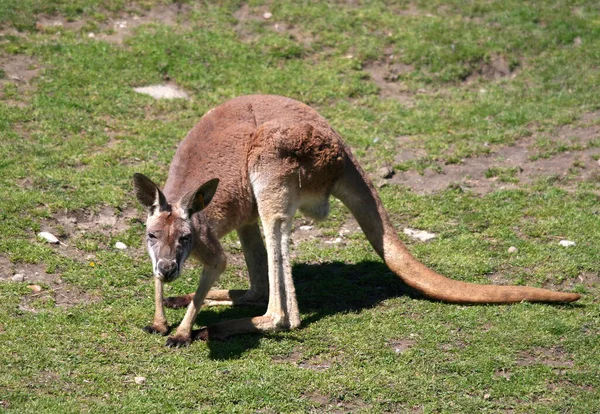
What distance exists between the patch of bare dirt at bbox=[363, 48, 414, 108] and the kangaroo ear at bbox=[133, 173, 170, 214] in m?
4.48

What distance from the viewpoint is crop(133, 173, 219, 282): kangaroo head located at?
4688 millimetres

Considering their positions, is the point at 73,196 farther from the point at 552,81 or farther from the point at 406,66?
the point at 552,81

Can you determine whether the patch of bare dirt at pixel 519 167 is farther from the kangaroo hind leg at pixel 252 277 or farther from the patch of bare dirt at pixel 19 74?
the patch of bare dirt at pixel 19 74

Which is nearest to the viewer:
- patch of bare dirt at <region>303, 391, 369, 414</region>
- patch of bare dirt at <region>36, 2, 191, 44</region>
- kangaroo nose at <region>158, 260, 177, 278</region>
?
patch of bare dirt at <region>303, 391, 369, 414</region>

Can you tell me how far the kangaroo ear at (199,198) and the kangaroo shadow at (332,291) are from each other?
790 mm

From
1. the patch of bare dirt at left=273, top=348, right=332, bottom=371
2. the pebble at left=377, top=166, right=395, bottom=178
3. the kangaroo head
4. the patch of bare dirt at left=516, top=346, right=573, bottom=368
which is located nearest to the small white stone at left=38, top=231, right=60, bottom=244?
the kangaroo head

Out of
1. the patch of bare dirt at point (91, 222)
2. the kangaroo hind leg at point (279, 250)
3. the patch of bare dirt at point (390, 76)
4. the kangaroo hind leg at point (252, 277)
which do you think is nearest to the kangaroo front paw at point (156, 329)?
the kangaroo hind leg at point (279, 250)

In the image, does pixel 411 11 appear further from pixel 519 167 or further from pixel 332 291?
pixel 332 291

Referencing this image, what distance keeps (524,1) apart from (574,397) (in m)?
A: 7.29

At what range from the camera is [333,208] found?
7.16 meters

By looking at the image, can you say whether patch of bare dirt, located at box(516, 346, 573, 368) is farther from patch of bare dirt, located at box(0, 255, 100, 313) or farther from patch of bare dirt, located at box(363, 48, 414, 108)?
patch of bare dirt, located at box(363, 48, 414, 108)

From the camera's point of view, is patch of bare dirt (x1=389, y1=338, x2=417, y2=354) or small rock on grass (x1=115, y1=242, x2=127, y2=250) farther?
small rock on grass (x1=115, y1=242, x2=127, y2=250)

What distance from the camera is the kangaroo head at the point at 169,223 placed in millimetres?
4688

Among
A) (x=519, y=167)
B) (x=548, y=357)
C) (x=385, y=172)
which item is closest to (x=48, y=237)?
(x=385, y=172)
